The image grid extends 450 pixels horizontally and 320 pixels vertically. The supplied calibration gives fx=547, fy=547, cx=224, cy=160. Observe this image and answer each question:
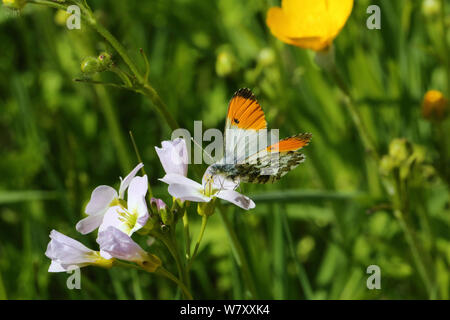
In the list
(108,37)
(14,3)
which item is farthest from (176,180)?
(14,3)

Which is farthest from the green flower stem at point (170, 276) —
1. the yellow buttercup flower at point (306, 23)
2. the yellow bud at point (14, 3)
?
the yellow buttercup flower at point (306, 23)

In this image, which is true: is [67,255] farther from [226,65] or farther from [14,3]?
[226,65]

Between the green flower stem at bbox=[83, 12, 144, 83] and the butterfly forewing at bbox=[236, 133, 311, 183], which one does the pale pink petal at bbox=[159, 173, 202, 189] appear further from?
the green flower stem at bbox=[83, 12, 144, 83]

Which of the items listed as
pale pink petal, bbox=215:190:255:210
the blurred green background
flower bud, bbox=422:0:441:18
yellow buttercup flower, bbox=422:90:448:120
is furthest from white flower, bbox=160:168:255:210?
flower bud, bbox=422:0:441:18

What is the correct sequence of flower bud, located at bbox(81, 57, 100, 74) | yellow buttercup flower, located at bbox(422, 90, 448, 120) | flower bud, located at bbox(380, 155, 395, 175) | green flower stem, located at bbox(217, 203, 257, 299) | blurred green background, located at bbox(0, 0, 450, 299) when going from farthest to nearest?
blurred green background, located at bbox(0, 0, 450, 299)
yellow buttercup flower, located at bbox(422, 90, 448, 120)
flower bud, located at bbox(380, 155, 395, 175)
green flower stem, located at bbox(217, 203, 257, 299)
flower bud, located at bbox(81, 57, 100, 74)

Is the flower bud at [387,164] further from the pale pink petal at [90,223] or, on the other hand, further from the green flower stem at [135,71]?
the pale pink petal at [90,223]

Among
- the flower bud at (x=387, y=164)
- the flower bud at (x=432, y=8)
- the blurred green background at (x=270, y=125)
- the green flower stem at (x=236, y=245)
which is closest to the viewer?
the green flower stem at (x=236, y=245)
